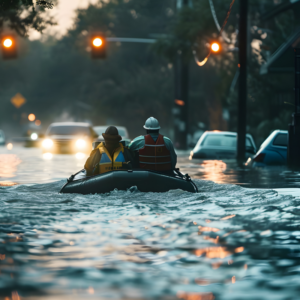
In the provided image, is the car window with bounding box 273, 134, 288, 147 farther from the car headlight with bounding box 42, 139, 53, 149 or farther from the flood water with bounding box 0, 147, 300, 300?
the car headlight with bounding box 42, 139, 53, 149

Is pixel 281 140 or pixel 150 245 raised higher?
pixel 281 140

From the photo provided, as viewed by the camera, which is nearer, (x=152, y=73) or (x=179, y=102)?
(x=179, y=102)

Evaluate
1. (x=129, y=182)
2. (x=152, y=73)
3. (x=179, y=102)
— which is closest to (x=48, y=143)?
(x=179, y=102)

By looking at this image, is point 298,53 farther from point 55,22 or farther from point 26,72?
point 26,72

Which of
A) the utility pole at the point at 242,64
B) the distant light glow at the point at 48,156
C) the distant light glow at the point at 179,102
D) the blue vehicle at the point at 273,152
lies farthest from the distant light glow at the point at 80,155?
the distant light glow at the point at 179,102

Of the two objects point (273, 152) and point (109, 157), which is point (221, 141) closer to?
point (273, 152)

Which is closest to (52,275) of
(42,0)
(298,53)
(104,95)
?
(42,0)

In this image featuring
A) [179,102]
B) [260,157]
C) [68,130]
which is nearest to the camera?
[260,157]

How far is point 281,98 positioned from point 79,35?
4995 cm

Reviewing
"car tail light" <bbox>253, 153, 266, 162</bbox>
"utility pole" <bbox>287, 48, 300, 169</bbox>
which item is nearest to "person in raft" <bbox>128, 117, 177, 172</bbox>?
"car tail light" <bbox>253, 153, 266, 162</bbox>

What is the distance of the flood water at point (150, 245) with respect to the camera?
5.99 m

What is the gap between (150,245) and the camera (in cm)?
791

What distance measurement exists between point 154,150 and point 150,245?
5007 millimetres

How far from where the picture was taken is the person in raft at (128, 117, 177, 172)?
41.8 feet
